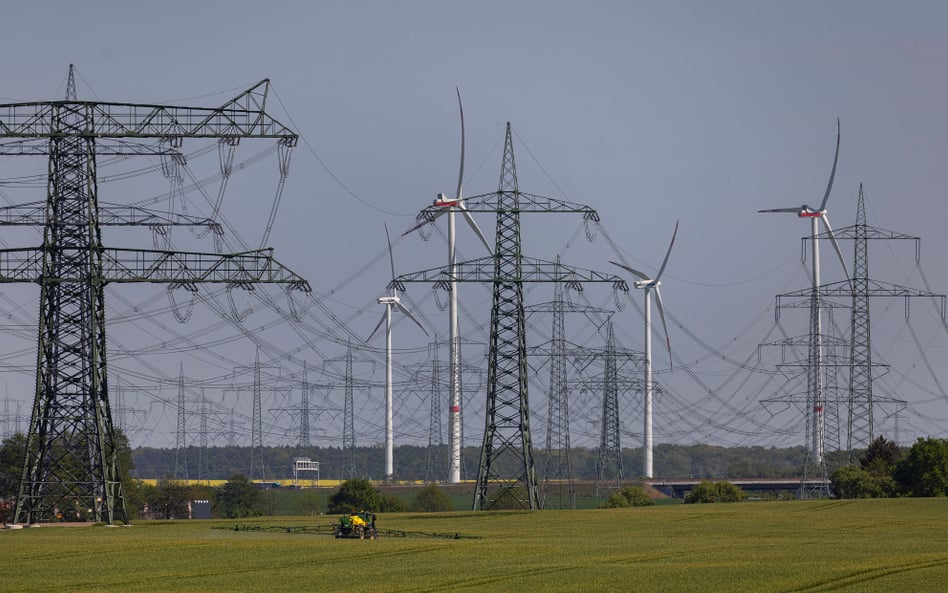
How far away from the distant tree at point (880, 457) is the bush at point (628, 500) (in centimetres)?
2694

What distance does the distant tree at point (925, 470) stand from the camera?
146m

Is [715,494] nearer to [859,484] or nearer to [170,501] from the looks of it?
[859,484]

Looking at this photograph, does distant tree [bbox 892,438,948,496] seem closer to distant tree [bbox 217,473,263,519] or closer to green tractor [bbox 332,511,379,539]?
green tractor [bbox 332,511,379,539]

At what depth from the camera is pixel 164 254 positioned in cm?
9125

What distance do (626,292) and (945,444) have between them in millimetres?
55994

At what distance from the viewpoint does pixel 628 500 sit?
17438cm

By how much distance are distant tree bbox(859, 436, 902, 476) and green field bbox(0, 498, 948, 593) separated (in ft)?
228

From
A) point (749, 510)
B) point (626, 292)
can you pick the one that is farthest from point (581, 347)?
point (626, 292)

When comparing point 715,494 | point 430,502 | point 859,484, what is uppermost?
point 859,484

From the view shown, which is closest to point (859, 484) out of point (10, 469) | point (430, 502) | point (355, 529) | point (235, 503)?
point (430, 502)

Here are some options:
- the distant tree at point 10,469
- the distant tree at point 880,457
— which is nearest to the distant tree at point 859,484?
the distant tree at point 880,457

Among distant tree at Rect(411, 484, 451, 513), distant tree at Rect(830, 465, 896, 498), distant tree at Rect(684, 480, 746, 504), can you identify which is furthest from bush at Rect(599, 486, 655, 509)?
distant tree at Rect(411, 484, 451, 513)

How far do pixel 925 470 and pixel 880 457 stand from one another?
32.5m

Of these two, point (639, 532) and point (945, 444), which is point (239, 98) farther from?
point (945, 444)
